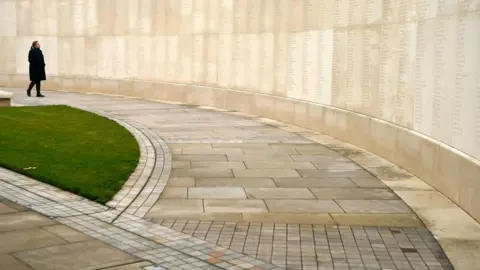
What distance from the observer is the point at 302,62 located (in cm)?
1584

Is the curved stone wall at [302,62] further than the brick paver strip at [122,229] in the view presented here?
Yes

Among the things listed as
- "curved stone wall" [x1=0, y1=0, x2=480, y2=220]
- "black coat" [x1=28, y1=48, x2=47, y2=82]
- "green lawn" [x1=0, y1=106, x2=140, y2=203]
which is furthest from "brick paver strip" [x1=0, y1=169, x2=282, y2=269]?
"black coat" [x1=28, y1=48, x2=47, y2=82]

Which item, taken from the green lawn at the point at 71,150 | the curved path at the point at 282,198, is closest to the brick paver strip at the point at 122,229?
the curved path at the point at 282,198

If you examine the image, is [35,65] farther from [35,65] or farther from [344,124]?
[344,124]

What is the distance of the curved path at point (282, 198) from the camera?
6.67 metres

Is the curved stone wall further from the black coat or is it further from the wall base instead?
the black coat

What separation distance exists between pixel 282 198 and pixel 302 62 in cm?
742

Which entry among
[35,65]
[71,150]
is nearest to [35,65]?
[35,65]

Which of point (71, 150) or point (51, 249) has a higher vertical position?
point (71, 150)

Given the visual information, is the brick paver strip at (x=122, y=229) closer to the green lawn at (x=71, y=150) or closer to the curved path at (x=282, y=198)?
the curved path at (x=282, y=198)

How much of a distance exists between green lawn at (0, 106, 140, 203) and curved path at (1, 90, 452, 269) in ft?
1.06

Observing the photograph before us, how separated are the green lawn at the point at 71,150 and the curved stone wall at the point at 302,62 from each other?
14.6 feet

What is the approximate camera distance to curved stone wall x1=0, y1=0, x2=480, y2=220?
9.06 meters

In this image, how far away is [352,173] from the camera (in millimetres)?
10703
